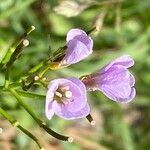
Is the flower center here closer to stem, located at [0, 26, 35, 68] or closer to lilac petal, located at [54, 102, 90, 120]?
lilac petal, located at [54, 102, 90, 120]

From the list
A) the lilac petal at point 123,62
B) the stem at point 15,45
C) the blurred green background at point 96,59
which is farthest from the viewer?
the blurred green background at point 96,59

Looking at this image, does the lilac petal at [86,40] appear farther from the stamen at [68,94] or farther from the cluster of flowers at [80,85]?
the stamen at [68,94]

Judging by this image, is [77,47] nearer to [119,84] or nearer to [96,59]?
[119,84]

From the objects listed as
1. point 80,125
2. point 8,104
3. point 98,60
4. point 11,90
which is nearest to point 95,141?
point 80,125

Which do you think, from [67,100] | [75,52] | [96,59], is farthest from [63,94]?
[96,59]

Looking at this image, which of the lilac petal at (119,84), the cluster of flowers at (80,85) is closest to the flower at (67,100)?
the cluster of flowers at (80,85)

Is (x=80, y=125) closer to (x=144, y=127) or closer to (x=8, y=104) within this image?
(x=144, y=127)

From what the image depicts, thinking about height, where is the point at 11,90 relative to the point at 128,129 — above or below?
above
